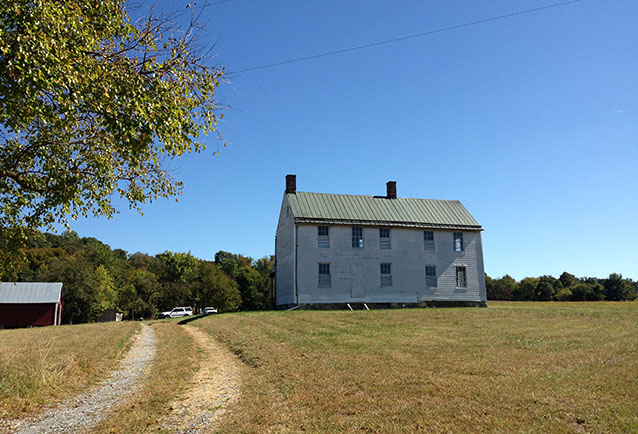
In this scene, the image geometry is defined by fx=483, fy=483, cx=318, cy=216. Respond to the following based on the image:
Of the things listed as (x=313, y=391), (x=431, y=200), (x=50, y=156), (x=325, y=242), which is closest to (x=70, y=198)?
Answer: (x=50, y=156)

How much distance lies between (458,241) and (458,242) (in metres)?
0.08

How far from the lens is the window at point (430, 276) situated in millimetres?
37312

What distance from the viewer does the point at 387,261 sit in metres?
36.6

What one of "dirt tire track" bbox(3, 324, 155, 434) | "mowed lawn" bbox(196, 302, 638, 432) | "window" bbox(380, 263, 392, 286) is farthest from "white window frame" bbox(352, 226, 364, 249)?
"dirt tire track" bbox(3, 324, 155, 434)

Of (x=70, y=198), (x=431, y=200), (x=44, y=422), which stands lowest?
(x=44, y=422)

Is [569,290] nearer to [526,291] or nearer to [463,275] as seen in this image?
[526,291]

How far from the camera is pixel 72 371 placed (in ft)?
38.5

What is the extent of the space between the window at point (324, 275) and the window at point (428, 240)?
26.8 feet

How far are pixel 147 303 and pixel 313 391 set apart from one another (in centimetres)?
6843

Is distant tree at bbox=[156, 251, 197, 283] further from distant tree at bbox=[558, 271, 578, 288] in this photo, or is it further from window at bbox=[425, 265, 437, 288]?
distant tree at bbox=[558, 271, 578, 288]

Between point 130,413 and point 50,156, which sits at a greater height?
point 50,156

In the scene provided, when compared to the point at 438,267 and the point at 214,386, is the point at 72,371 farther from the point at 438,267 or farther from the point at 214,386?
the point at 438,267

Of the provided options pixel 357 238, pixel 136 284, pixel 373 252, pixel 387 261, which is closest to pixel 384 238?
pixel 373 252

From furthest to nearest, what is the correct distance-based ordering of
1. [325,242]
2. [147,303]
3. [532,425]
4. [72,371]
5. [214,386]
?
1. [147,303]
2. [325,242]
3. [72,371]
4. [214,386]
5. [532,425]
